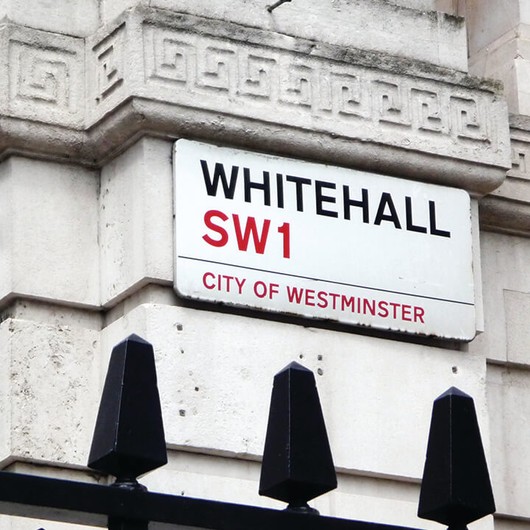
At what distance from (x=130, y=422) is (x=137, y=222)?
302 cm

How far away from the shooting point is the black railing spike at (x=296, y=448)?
3740 mm

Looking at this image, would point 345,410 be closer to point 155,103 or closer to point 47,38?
point 155,103

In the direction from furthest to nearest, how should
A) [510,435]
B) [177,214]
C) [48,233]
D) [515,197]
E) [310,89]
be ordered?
[515,197]
[510,435]
[310,89]
[48,233]
[177,214]

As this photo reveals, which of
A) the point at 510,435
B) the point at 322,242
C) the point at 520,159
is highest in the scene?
the point at 520,159

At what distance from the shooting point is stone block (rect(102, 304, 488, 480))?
6453 millimetres

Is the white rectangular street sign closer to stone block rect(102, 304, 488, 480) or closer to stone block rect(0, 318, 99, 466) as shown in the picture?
Result: stone block rect(102, 304, 488, 480)

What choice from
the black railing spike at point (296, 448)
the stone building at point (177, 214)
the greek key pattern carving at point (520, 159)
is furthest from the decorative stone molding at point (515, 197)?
the black railing spike at point (296, 448)

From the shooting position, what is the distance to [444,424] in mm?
3871

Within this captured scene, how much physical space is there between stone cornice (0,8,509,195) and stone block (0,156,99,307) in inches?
3.6

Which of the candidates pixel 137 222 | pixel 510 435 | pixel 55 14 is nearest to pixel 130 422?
pixel 137 222

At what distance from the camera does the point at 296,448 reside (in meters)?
3.75

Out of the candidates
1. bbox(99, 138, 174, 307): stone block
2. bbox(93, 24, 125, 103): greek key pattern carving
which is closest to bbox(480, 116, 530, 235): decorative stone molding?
bbox(99, 138, 174, 307): stone block

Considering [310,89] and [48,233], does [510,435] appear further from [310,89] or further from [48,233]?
[48,233]

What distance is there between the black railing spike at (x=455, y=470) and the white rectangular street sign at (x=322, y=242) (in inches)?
108
